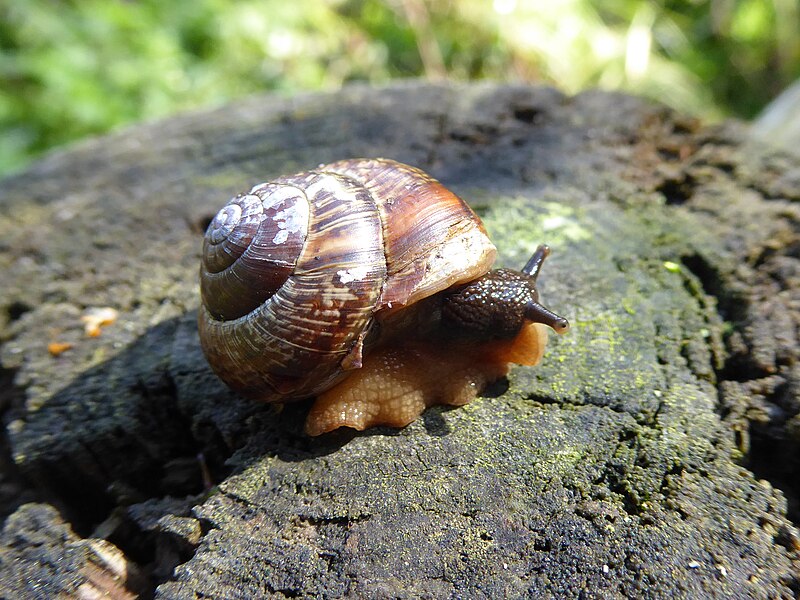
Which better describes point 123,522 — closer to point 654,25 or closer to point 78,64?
point 78,64

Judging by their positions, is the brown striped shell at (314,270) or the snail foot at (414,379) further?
the snail foot at (414,379)

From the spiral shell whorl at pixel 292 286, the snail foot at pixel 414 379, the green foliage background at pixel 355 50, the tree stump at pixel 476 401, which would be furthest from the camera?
the green foliage background at pixel 355 50

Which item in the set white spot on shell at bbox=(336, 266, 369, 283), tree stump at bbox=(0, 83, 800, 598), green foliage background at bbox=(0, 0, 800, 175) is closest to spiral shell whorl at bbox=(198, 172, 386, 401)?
white spot on shell at bbox=(336, 266, 369, 283)

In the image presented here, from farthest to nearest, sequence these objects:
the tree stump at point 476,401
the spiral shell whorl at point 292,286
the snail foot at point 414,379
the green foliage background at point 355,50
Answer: the green foliage background at point 355,50
the snail foot at point 414,379
the spiral shell whorl at point 292,286
the tree stump at point 476,401

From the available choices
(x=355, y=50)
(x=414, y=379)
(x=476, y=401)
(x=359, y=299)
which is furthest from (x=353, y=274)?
(x=355, y=50)

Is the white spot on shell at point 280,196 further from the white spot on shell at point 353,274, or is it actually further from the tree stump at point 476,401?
the tree stump at point 476,401

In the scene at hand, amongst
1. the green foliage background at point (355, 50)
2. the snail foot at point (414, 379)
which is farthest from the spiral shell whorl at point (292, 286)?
the green foliage background at point (355, 50)

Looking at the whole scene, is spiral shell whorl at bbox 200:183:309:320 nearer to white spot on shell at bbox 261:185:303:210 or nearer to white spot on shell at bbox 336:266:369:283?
white spot on shell at bbox 261:185:303:210
